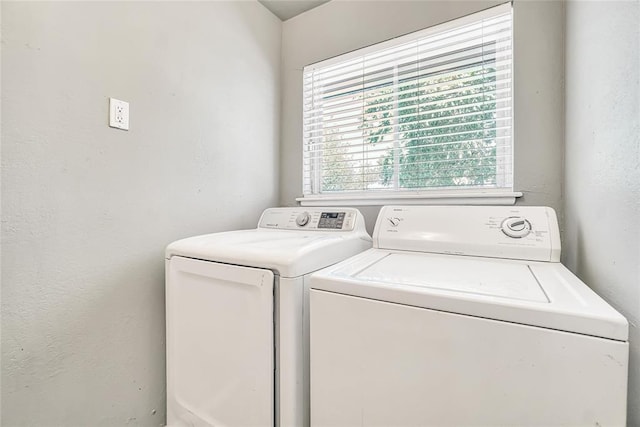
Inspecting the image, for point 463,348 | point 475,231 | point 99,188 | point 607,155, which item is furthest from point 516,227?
point 99,188

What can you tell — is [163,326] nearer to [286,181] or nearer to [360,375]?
[360,375]

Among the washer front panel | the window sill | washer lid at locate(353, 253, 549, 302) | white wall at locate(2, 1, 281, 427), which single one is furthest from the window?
the washer front panel

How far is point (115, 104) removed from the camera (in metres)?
1.14

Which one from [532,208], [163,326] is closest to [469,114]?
[532,208]

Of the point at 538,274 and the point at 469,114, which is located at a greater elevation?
the point at 469,114

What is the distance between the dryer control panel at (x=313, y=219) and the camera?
1.52 m

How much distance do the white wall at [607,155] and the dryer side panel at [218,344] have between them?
0.91 m

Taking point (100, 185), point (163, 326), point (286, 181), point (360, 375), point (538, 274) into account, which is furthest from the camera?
point (286, 181)

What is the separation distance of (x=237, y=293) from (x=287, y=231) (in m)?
0.67

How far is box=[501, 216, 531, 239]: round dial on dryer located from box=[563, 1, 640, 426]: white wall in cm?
16

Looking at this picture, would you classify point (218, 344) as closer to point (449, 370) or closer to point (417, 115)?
point (449, 370)

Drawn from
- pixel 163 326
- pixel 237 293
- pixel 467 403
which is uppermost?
pixel 237 293

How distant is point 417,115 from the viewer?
5.29ft

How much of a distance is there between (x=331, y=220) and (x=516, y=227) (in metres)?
0.83
